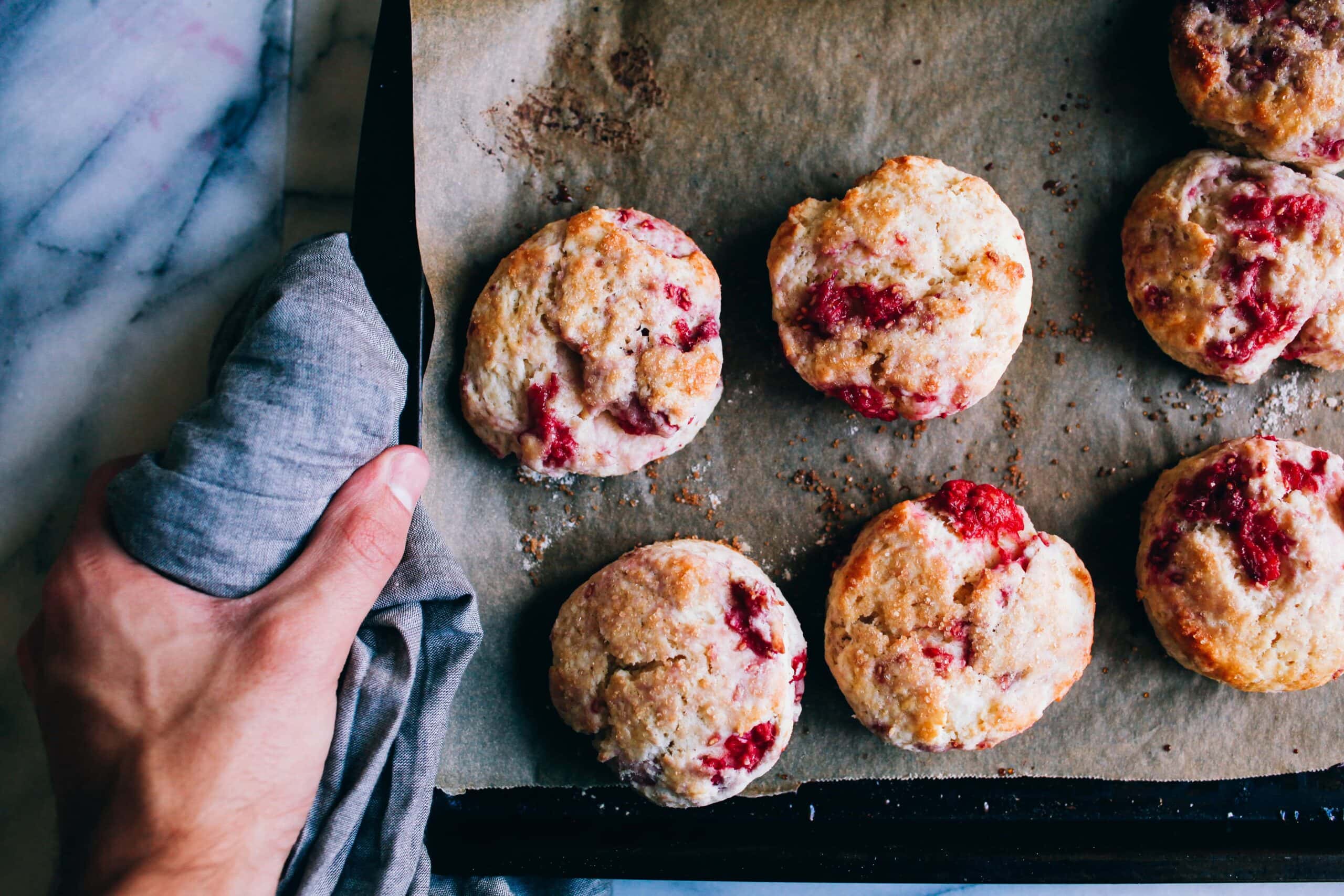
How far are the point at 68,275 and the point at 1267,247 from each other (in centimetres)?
362

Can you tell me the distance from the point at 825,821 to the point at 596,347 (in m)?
1.56

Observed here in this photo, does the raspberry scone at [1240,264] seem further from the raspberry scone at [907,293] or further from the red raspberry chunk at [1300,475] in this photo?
the raspberry scone at [907,293]

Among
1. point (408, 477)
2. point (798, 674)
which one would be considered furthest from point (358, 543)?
point (798, 674)

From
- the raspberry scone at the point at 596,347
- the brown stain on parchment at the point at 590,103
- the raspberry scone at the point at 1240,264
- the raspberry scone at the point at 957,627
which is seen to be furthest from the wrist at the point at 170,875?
the raspberry scone at the point at 1240,264

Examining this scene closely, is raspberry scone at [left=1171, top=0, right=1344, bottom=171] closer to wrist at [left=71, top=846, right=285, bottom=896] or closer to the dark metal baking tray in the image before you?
the dark metal baking tray

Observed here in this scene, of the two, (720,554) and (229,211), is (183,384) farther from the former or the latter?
(720,554)

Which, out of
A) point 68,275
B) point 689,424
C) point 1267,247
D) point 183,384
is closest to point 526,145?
point 689,424

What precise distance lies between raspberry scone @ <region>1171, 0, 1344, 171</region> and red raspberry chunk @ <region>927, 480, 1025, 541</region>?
129 cm

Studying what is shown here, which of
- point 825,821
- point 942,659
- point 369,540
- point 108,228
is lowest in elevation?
point 825,821

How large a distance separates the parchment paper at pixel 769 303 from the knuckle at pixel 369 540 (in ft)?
1.17

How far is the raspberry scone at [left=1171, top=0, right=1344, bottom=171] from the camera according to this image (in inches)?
103

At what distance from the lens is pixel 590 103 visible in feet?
9.36

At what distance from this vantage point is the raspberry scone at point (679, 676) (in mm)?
2549

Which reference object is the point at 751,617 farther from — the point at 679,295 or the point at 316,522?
the point at 316,522
